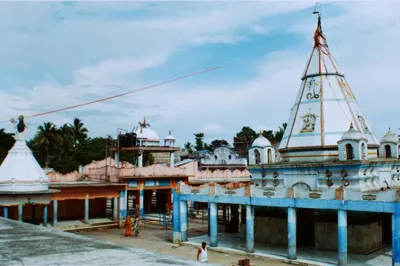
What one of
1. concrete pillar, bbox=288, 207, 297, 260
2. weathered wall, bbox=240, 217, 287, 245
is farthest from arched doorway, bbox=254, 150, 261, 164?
concrete pillar, bbox=288, 207, 297, 260

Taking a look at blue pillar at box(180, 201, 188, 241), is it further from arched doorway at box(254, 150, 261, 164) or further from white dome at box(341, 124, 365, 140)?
white dome at box(341, 124, 365, 140)

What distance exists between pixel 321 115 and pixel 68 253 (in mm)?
18149

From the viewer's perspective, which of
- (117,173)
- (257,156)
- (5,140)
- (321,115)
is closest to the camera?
(321,115)

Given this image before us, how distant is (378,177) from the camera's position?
21.6m

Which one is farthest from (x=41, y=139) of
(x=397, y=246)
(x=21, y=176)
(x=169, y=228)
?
(x=397, y=246)

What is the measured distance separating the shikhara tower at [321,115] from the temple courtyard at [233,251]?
477 cm

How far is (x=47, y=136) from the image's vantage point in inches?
2173

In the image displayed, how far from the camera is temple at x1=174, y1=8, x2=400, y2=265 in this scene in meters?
19.1

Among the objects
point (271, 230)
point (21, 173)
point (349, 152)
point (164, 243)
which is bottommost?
point (164, 243)

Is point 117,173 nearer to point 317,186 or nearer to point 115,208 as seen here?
point 115,208

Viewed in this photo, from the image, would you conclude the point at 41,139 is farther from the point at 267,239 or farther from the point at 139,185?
the point at 267,239

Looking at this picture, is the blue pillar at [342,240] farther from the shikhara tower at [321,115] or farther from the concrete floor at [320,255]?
the shikhara tower at [321,115]

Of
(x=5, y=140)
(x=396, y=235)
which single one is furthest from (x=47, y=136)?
(x=396, y=235)

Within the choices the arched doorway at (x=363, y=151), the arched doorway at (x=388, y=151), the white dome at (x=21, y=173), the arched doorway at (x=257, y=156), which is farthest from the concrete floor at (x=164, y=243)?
the arched doorway at (x=388, y=151)
